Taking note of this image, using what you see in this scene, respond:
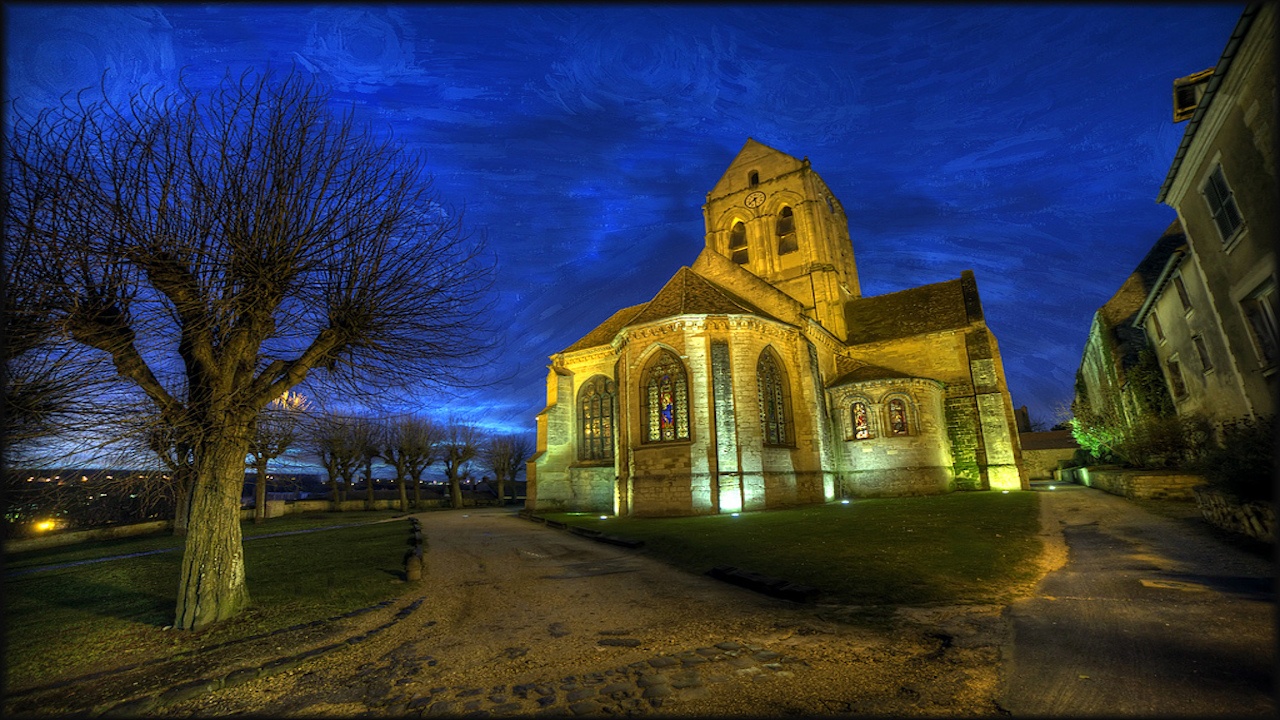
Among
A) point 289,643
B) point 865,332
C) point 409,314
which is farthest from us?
point 865,332


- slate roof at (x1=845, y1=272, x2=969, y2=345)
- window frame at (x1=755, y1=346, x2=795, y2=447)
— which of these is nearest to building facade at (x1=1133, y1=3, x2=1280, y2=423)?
slate roof at (x1=845, y1=272, x2=969, y2=345)

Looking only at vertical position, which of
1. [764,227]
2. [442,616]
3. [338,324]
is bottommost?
[442,616]

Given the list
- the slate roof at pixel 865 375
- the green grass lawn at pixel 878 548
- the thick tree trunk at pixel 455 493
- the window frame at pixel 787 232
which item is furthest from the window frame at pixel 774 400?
the thick tree trunk at pixel 455 493

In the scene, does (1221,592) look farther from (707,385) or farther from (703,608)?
(707,385)

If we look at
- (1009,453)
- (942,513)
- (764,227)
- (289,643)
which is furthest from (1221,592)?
(764,227)

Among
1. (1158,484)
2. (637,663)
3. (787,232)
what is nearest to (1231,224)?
(1158,484)

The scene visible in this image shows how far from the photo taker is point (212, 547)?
6250 millimetres

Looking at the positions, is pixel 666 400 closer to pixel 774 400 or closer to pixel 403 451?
pixel 774 400

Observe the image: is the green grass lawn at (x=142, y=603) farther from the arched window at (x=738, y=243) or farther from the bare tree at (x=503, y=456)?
the bare tree at (x=503, y=456)

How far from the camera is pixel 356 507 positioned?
41344mm

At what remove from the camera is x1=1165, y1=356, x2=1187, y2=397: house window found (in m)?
16.3

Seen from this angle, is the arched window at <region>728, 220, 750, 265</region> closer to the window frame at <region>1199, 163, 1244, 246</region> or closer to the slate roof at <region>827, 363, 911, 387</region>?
the slate roof at <region>827, 363, 911, 387</region>

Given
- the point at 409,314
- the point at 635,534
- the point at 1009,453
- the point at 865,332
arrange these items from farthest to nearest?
the point at 865,332 < the point at 1009,453 < the point at 635,534 < the point at 409,314

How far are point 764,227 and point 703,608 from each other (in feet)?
96.6
